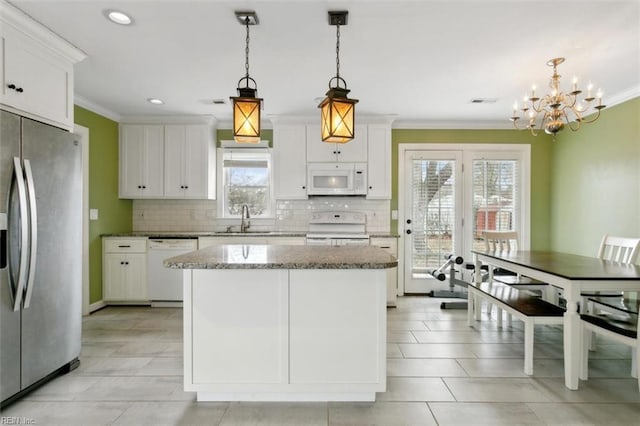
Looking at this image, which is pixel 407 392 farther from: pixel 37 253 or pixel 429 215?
pixel 429 215

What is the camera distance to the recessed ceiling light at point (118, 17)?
86.9 inches

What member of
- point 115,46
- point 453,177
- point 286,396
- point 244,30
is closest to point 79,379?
point 286,396

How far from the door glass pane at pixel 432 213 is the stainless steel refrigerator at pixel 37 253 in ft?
12.6

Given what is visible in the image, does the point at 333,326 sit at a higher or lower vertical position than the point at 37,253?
lower

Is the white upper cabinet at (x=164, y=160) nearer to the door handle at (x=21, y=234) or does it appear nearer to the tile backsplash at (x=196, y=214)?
the tile backsplash at (x=196, y=214)

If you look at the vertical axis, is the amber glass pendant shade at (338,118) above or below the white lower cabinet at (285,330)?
above

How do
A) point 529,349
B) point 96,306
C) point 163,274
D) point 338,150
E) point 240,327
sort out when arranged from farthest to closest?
point 338,150, point 163,274, point 96,306, point 529,349, point 240,327

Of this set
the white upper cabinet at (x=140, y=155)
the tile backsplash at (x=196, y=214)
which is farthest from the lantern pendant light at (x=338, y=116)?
the white upper cabinet at (x=140, y=155)

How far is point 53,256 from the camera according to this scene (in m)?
2.35

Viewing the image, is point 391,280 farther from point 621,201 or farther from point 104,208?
point 104,208

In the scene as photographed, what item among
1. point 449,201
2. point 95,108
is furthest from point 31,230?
point 449,201

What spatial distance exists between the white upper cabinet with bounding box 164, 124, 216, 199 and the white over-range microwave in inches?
54.0

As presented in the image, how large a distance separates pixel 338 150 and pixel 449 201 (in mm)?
1689

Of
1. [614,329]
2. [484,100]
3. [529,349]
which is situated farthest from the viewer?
[484,100]
